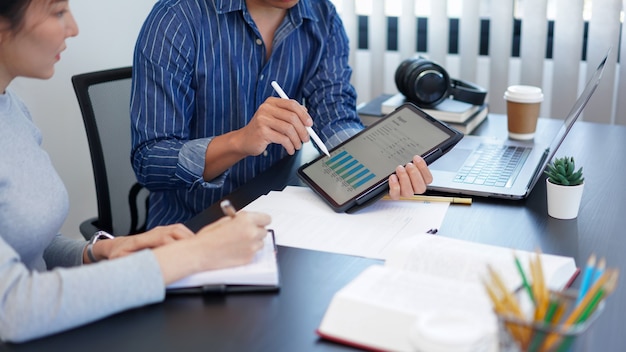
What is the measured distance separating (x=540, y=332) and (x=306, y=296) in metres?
0.41

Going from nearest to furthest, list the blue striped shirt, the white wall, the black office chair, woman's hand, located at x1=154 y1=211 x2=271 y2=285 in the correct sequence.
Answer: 1. woman's hand, located at x1=154 y1=211 x2=271 y2=285
2. the blue striped shirt
3. the black office chair
4. the white wall

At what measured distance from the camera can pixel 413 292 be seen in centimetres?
96

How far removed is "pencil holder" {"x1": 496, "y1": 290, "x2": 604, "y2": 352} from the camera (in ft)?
2.32

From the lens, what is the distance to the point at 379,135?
1518mm

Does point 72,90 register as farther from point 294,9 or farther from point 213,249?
point 213,249

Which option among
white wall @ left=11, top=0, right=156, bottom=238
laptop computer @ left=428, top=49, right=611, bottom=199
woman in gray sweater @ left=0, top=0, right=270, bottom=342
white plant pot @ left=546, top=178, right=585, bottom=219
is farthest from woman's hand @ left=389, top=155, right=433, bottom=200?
white wall @ left=11, top=0, right=156, bottom=238

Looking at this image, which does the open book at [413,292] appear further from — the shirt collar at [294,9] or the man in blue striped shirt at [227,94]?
the shirt collar at [294,9]

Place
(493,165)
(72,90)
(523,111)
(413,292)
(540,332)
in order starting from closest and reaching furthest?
(540,332)
(413,292)
(493,165)
(523,111)
(72,90)

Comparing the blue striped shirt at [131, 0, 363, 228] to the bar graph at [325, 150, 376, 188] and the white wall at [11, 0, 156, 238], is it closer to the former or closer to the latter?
the bar graph at [325, 150, 376, 188]

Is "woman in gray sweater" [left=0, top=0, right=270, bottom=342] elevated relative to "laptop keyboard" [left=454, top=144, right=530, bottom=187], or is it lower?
elevated

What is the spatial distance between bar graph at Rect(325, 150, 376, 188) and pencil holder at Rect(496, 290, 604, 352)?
0.68 m

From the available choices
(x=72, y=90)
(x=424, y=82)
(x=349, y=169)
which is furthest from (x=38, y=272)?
(x=72, y=90)

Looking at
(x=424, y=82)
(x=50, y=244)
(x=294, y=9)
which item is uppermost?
(x=294, y=9)

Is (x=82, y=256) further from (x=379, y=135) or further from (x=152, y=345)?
(x=379, y=135)
